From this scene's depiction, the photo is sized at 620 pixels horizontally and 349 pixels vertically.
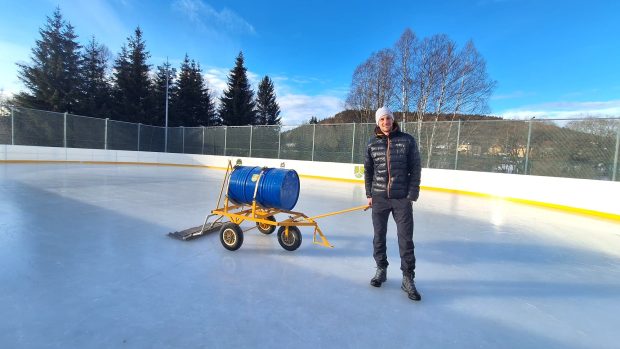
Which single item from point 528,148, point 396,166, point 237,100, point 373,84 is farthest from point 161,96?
point 396,166

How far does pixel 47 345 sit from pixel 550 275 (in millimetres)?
4487

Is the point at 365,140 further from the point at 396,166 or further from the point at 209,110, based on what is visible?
the point at 209,110

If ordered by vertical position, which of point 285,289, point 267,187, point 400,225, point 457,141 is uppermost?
point 457,141

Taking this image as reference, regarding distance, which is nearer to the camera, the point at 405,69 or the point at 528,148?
the point at 528,148

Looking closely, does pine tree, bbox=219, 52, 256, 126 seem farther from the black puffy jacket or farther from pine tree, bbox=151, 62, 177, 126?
the black puffy jacket

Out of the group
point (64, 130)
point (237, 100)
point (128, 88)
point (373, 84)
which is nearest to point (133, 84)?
point (128, 88)

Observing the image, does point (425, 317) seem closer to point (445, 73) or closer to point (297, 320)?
point (297, 320)

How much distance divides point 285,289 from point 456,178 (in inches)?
377

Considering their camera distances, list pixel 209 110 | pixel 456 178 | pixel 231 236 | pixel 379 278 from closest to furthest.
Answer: pixel 379 278, pixel 231 236, pixel 456 178, pixel 209 110

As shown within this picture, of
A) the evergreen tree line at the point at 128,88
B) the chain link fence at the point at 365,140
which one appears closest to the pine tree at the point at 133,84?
the evergreen tree line at the point at 128,88

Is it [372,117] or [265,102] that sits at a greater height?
[265,102]

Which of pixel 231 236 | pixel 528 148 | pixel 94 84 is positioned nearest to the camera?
pixel 231 236

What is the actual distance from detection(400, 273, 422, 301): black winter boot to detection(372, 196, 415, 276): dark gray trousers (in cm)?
5

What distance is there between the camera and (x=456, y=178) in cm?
1053
